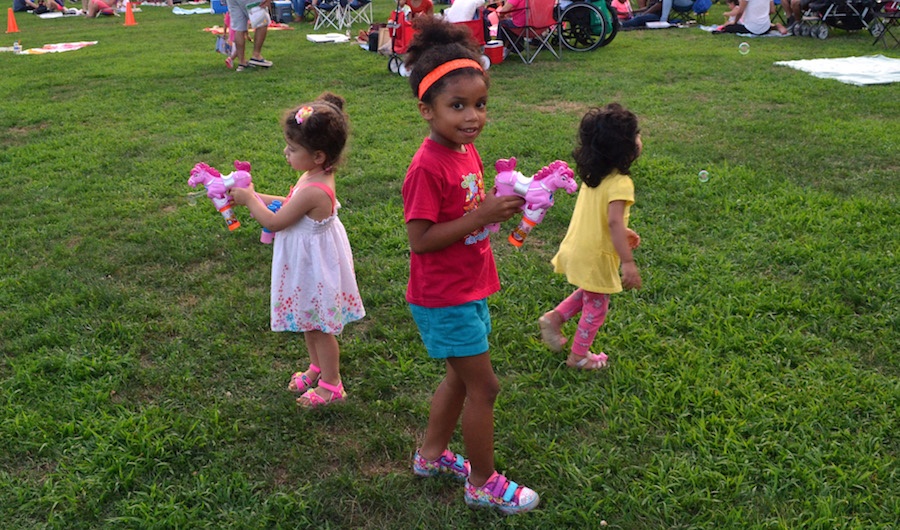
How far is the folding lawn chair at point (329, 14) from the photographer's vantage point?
15500mm

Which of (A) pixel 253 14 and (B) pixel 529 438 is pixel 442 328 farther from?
(A) pixel 253 14

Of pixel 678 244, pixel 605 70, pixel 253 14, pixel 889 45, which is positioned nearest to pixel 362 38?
pixel 253 14

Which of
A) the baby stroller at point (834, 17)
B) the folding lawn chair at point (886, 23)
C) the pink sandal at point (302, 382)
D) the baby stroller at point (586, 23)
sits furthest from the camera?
the baby stroller at point (834, 17)

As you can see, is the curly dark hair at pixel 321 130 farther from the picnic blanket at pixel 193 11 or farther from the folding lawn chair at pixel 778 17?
the picnic blanket at pixel 193 11

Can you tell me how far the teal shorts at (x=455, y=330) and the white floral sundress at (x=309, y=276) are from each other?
27.8 inches

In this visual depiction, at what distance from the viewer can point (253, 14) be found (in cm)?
986

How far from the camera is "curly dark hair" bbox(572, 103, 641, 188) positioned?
2.88 m

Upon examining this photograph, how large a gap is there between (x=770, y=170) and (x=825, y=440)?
126 inches

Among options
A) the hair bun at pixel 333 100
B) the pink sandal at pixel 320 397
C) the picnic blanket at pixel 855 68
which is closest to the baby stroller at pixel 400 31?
the picnic blanket at pixel 855 68

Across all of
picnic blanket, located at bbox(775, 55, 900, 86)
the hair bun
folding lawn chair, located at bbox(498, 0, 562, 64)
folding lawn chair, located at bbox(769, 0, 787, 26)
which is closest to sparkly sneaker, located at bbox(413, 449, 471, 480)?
the hair bun

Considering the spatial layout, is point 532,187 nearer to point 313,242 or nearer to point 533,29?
point 313,242

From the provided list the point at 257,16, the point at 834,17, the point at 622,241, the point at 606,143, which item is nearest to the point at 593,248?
the point at 622,241

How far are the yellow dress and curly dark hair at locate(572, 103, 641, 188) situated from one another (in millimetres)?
63

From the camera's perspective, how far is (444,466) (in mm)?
2607
